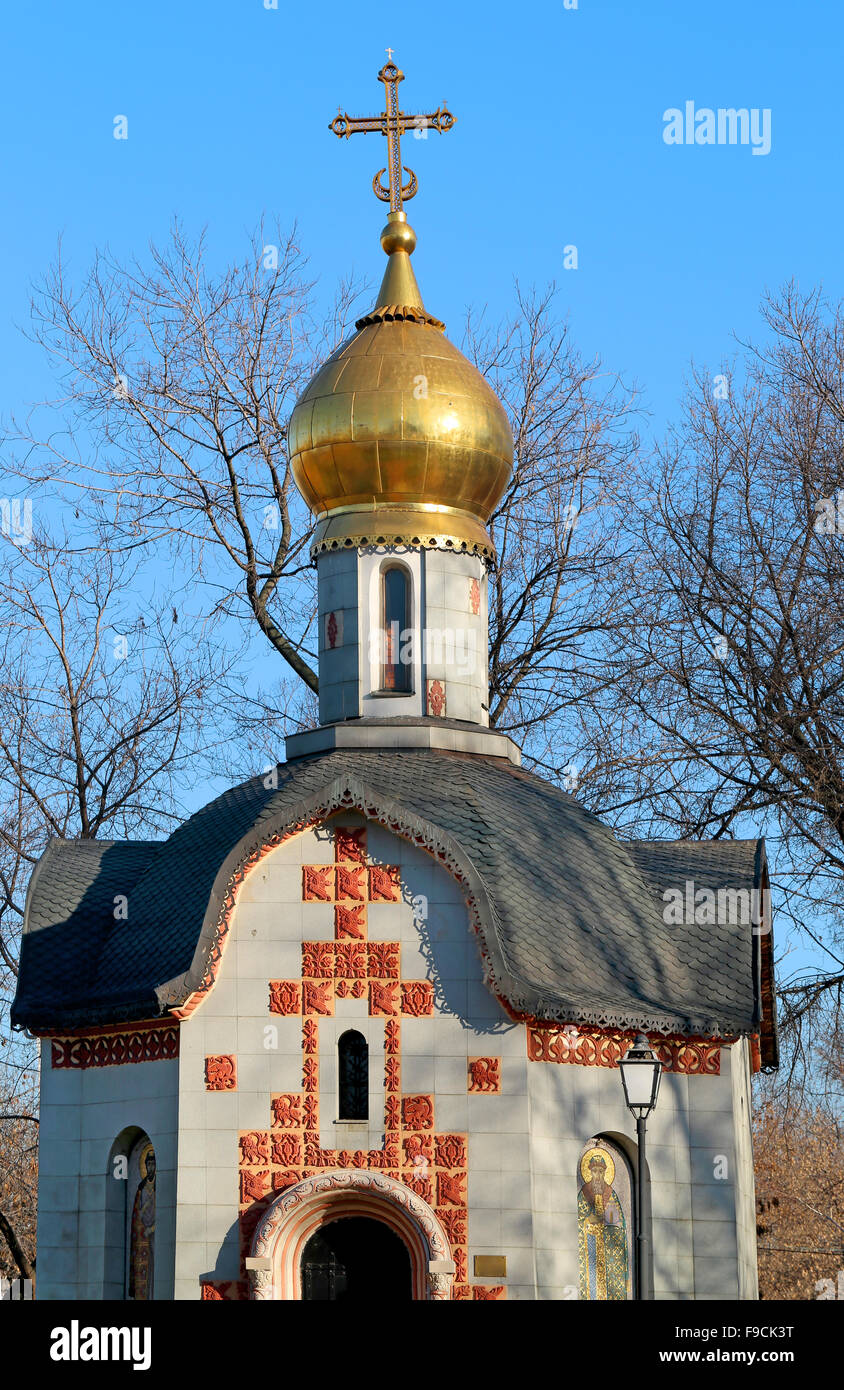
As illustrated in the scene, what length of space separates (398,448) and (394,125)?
152 inches

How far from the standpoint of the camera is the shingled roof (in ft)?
51.3

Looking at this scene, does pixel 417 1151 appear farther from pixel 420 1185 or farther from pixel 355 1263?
pixel 355 1263

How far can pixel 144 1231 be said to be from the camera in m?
16.2

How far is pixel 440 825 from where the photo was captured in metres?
→ 16.1

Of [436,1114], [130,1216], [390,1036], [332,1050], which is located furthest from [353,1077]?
[130,1216]

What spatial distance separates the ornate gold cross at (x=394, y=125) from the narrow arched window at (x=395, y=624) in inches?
160

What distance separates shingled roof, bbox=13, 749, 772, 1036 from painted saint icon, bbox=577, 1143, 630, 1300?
1.12 metres

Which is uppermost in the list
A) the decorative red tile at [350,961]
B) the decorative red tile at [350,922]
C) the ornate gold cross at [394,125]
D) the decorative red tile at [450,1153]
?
the ornate gold cross at [394,125]

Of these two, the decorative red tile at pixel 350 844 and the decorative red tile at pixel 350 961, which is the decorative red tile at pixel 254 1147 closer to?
the decorative red tile at pixel 350 961

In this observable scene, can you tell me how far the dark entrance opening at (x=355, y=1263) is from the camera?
15.3 m

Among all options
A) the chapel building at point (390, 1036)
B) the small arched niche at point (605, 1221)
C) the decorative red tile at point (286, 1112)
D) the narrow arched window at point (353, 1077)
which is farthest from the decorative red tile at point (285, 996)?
the small arched niche at point (605, 1221)

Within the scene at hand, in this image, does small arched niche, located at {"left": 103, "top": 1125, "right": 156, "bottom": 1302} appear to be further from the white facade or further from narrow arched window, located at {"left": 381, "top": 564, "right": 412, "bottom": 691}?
narrow arched window, located at {"left": 381, "top": 564, "right": 412, "bottom": 691}
